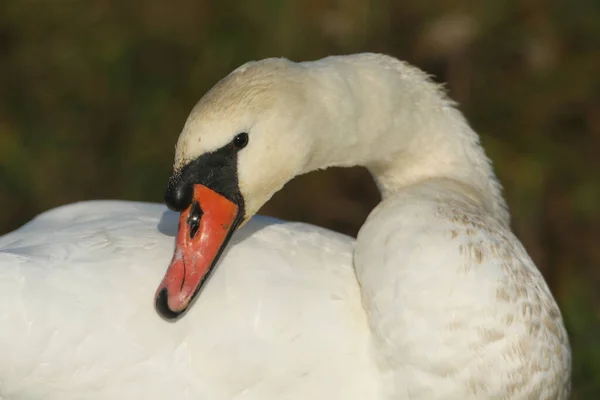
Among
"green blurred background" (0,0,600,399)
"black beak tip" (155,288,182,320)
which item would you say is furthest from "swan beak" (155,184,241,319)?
"green blurred background" (0,0,600,399)

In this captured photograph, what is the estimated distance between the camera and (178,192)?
2.40 meters

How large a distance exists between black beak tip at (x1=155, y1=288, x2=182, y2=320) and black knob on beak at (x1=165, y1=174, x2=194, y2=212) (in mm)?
210

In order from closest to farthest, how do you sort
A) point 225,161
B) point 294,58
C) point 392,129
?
point 225,161
point 392,129
point 294,58

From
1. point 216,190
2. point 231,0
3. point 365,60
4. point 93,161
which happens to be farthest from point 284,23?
point 216,190

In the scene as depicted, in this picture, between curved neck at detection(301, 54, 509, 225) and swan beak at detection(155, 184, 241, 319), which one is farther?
curved neck at detection(301, 54, 509, 225)

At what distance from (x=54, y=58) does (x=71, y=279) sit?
119 inches

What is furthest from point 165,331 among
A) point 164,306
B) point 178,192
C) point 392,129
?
point 392,129

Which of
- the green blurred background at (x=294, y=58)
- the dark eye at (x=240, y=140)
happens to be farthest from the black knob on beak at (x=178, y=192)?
the green blurred background at (x=294, y=58)

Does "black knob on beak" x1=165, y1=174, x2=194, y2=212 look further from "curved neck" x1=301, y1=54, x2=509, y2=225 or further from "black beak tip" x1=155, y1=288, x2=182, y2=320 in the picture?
"curved neck" x1=301, y1=54, x2=509, y2=225

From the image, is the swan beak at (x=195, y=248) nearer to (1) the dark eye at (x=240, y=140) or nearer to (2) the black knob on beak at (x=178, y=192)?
(2) the black knob on beak at (x=178, y=192)

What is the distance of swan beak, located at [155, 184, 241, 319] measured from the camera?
2.41 metres

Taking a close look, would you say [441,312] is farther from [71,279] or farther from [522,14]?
[522,14]

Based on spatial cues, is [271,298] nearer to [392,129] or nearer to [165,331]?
[165,331]

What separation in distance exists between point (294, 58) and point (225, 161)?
2747 mm
